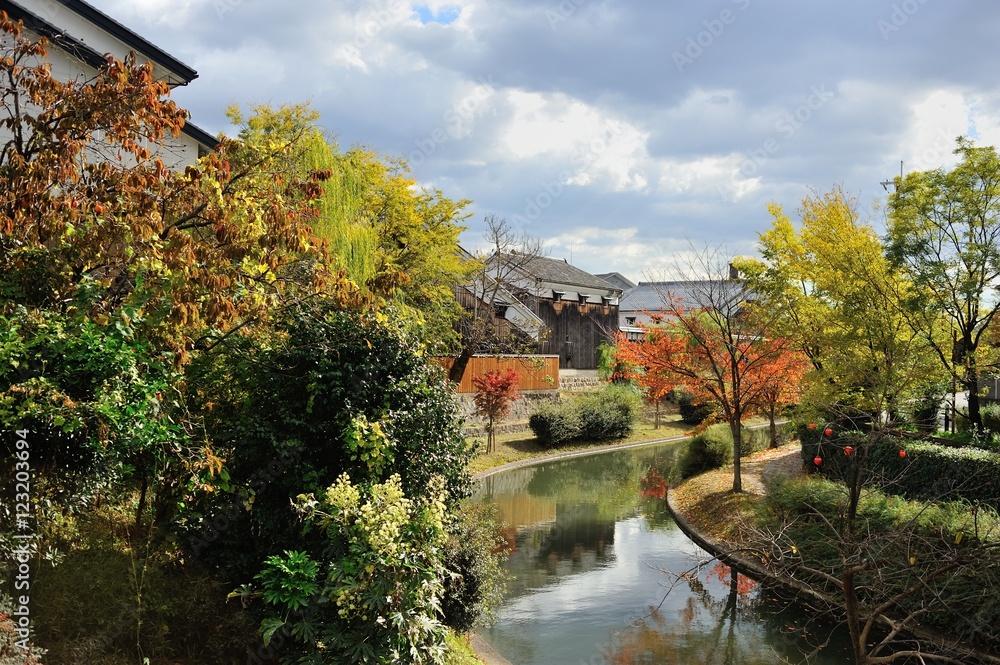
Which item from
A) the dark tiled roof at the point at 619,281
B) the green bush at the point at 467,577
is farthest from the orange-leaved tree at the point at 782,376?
the dark tiled roof at the point at 619,281

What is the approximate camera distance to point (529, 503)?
1702 centimetres

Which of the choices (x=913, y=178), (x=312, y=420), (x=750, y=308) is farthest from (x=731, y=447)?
(x=312, y=420)

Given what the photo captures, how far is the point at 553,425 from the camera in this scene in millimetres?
24250

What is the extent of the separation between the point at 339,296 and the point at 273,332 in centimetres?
101

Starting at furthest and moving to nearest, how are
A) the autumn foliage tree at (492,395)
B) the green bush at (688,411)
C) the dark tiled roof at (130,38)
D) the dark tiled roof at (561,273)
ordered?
the dark tiled roof at (561,273), the green bush at (688,411), the autumn foliage tree at (492,395), the dark tiled roof at (130,38)

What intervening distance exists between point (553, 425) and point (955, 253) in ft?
44.7

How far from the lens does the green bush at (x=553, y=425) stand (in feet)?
79.6

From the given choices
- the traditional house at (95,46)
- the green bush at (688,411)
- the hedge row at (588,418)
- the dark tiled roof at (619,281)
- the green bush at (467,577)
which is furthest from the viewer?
the dark tiled roof at (619,281)

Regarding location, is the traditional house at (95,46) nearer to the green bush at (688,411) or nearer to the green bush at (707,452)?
the green bush at (707,452)

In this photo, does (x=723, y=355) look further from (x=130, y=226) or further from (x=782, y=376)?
(x=130, y=226)

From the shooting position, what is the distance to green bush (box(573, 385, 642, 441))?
2573 cm

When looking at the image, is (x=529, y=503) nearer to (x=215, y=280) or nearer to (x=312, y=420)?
(x=312, y=420)

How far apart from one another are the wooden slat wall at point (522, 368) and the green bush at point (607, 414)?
2000 millimetres

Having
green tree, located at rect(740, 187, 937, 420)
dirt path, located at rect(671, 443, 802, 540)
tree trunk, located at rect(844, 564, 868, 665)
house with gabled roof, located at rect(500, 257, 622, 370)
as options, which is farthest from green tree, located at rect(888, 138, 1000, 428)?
house with gabled roof, located at rect(500, 257, 622, 370)
